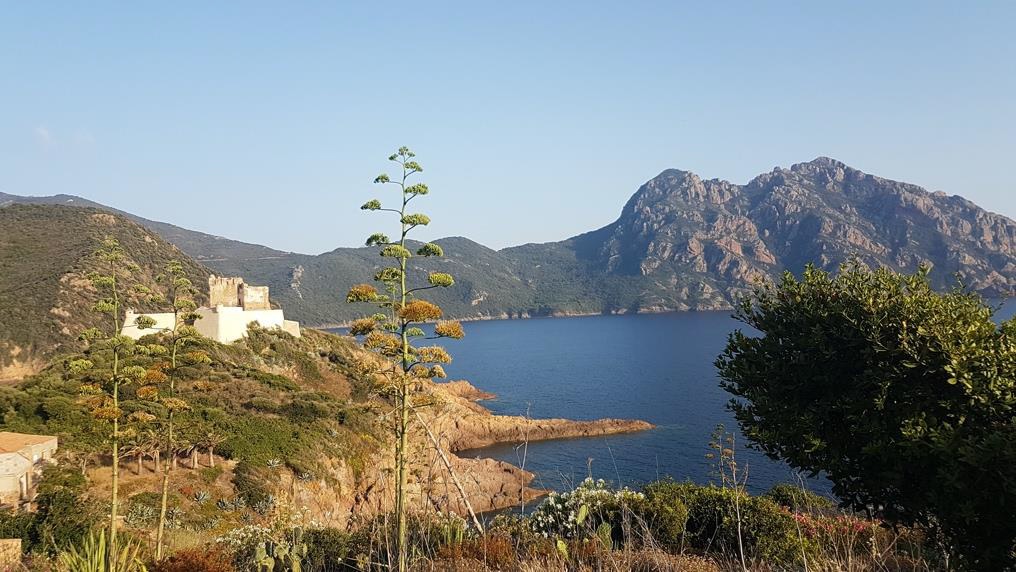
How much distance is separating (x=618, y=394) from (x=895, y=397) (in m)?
66.1

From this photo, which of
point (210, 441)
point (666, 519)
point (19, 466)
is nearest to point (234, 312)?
point (210, 441)

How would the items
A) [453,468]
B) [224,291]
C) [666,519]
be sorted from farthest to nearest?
[224,291], [666,519], [453,468]

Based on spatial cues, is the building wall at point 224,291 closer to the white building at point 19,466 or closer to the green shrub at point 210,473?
the green shrub at point 210,473

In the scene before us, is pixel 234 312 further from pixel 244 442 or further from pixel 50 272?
pixel 50 272

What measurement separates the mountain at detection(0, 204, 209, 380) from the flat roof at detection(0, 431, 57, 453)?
29075 millimetres

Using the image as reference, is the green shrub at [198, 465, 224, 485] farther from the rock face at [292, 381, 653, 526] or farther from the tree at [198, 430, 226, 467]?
the rock face at [292, 381, 653, 526]

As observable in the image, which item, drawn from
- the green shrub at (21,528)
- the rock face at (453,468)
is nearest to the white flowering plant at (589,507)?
the rock face at (453,468)

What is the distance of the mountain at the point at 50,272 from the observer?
48.6 m

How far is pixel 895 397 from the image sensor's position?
1064 centimetres

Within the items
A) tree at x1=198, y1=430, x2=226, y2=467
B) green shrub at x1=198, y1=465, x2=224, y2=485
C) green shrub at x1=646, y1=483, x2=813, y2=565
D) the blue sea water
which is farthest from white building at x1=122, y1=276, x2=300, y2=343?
green shrub at x1=646, y1=483, x2=813, y2=565

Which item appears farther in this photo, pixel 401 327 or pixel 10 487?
pixel 10 487

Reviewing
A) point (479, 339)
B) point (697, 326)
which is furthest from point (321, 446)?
point (697, 326)

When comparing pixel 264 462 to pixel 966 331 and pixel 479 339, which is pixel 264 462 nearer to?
pixel 966 331

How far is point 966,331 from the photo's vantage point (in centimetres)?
1033
